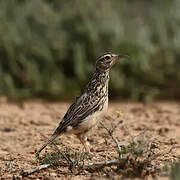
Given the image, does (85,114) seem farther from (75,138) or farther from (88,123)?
(75,138)

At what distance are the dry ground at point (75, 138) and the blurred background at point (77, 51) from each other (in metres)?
0.49

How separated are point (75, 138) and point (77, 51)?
362cm

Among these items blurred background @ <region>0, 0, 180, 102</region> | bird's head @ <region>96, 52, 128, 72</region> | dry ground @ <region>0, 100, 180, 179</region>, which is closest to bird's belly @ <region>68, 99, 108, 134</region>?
dry ground @ <region>0, 100, 180, 179</region>

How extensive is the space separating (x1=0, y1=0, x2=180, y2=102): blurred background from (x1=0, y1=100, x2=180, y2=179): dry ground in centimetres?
49

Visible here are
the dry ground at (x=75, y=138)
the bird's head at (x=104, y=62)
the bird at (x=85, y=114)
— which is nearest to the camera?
the dry ground at (x=75, y=138)

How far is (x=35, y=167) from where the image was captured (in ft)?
17.6

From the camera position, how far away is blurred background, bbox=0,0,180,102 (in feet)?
33.9

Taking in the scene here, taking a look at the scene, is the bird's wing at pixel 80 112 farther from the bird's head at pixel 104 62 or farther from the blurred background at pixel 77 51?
the blurred background at pixel 77 51

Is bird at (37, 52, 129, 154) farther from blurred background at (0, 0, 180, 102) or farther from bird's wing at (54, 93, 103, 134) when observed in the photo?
blurred background at (0, 0, 180, 102)

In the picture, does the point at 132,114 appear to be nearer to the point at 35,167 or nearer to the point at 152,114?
the point at 152,114

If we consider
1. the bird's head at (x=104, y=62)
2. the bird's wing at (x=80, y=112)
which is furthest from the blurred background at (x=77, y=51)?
the bird's wing at (x=80, y=112)

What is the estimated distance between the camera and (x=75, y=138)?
286 inches

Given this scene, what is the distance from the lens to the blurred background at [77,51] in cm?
1033

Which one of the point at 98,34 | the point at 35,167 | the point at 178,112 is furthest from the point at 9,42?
the point at 35,167
